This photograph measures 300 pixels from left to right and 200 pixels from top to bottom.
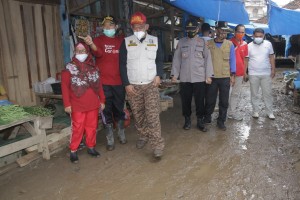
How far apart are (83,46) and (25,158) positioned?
72.9 inches

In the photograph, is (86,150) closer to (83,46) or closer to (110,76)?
(110,76)

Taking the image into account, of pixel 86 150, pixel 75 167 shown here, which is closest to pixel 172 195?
pixel 75 167

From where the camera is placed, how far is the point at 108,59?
4273mm

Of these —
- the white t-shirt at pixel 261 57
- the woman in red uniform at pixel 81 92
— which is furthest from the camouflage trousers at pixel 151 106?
the white t-shirt at pixel 261 57

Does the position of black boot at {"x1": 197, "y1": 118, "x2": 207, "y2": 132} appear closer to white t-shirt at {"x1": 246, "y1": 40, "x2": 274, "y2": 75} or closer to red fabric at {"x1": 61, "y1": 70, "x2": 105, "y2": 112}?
white t-shirt at {"x1": 246, "y1": 40, "x2": 274, "y2": 75}

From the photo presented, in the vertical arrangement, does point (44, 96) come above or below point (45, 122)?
above

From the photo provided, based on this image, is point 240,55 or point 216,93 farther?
point 240,55

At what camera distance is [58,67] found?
631 centimetres

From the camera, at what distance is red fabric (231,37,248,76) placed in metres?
5.76

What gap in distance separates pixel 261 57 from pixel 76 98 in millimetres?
3981

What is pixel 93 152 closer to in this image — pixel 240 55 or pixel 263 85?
pixel 240 55

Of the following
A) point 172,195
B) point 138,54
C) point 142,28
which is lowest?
point 172,195

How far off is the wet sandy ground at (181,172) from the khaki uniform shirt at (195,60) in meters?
1.14

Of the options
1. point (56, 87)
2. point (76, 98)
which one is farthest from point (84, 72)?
point (56, 87)
